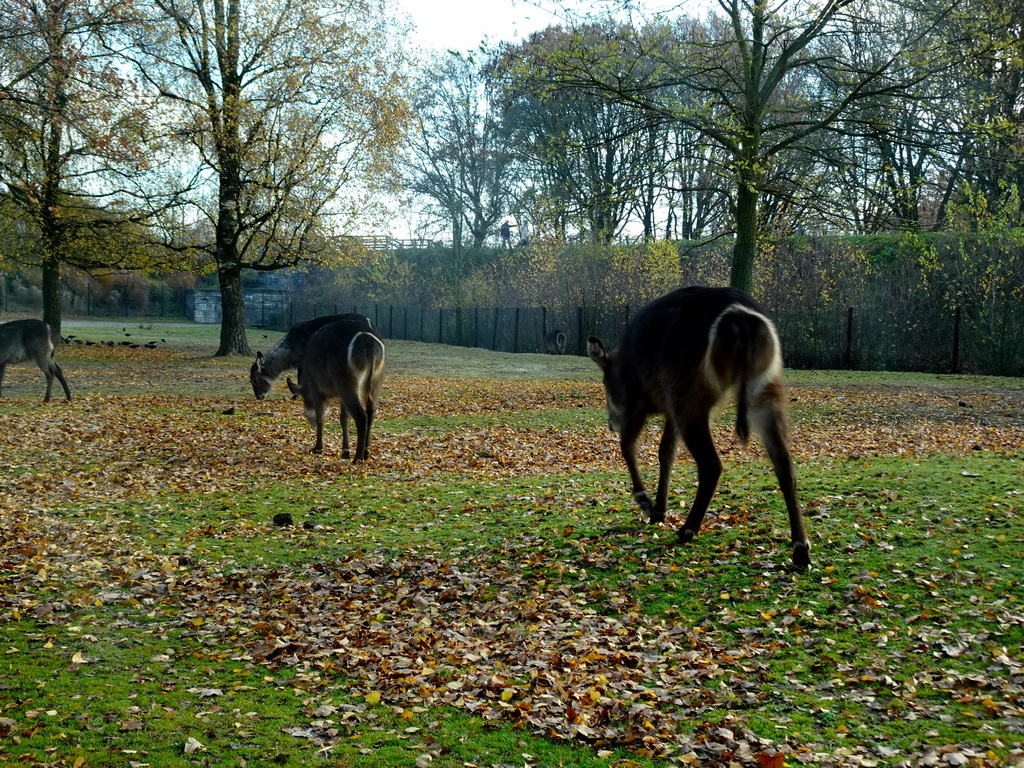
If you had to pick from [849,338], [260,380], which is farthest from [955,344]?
[260,380]

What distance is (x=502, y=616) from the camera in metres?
5.69

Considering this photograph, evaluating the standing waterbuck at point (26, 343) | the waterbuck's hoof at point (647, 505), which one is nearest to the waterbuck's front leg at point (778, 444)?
the waterbuck's hoof at point (647, 505)

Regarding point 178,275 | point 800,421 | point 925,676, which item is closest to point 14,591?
point 925,676

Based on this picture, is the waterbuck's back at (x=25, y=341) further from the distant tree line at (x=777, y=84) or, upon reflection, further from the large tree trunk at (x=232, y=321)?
the large tree trunk at (x=232, y=321)

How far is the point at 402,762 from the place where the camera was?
3.85 m

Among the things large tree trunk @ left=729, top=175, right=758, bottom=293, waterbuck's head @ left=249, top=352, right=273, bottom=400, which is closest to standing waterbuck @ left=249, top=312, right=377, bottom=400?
waterbuck's head @ left=249, top=352, right=273, bottom=400

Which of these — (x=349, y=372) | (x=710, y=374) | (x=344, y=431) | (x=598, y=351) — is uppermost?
(x=598, y=351)

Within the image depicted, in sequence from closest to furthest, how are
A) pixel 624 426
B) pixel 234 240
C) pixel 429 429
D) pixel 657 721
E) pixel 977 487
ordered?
pixel 657 721
pixel 624 426
pixel 977 487
pixel 429 429
pixel 234 240

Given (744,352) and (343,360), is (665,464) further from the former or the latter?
(343,360)

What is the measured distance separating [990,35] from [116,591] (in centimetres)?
1609

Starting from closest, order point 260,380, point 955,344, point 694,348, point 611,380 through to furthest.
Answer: point 694,348 < point 611,380 < point 260,380 < point 955,344

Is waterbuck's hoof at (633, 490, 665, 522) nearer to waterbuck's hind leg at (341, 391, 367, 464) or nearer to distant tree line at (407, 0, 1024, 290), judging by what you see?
waterbuck's hind leg at (341, 391, 367, 464)

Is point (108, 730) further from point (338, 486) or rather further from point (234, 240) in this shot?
point (234, 240)

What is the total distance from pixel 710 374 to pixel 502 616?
2072 millimetres
